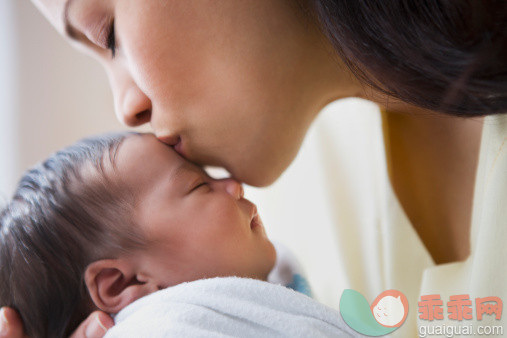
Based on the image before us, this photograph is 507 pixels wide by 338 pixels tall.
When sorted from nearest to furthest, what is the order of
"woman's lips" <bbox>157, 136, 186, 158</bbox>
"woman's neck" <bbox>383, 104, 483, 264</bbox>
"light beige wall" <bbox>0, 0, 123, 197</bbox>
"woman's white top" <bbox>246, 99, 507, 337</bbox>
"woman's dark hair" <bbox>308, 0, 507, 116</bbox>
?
"woman's dark hair" <bbox>308, 0, 507, 116</bbox>, "woman's white top" <bbox>246, 99, 507, 337</bbox>, "woman's lips" <bbox>157, 136, 186, 158</bbox>, "woman's neck" <bbox>383, 104, 483, 264</bbox>, "light beige wall" <bbox>0, 0, 123, 197</bbox>

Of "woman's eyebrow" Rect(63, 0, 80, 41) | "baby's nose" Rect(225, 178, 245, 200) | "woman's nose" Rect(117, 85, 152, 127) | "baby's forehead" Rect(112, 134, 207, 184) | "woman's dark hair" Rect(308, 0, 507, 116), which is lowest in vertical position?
"baby's nose" Rect(225, 178, 245, 200)

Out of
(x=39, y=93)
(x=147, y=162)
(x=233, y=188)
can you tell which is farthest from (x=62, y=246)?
(x=39, y=93)

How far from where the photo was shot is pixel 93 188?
825mm

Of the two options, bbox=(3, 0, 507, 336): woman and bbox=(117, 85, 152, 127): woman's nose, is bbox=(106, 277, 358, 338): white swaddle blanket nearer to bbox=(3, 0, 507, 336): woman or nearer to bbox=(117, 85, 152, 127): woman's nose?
bbox=(3, 0, 507, 336): woman

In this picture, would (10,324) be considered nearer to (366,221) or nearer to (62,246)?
(62,246)

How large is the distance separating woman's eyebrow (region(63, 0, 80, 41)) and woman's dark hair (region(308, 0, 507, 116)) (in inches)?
15.6

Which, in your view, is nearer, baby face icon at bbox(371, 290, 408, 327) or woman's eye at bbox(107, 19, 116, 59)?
baby face icon at bbox(371, 290, 408, 327)

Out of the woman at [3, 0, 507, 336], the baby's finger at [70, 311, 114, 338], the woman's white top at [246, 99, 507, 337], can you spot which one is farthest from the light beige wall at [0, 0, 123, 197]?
the baby's finger at [70, 311, 114, 338]

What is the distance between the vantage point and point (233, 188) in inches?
34.5

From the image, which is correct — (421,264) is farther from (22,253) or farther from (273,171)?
(22,253)

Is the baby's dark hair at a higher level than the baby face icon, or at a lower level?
higher

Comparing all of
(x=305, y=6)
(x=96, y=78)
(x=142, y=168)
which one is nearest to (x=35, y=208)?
(x=142, y=168)

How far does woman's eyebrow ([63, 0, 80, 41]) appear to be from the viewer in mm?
802

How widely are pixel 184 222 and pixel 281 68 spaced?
29 cm
